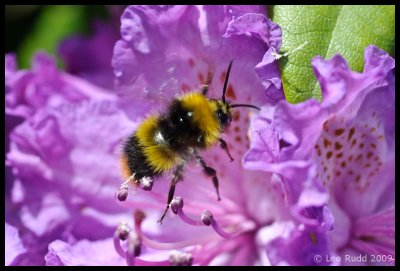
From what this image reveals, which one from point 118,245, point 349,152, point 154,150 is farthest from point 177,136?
point 349,152

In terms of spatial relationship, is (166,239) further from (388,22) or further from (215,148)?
(388,22)

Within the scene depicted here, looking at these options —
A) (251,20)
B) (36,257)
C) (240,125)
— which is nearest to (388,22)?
(251,20)

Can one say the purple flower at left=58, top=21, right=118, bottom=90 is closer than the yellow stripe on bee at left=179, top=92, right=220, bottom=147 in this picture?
No

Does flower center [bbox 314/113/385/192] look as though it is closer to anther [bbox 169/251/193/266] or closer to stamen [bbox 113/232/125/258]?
anther [bbox 169/251/193/266]

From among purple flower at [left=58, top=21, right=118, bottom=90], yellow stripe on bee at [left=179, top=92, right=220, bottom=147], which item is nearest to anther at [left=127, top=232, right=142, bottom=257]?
yellow stripe on bee at [left=179, top=92, right=220, bottom=147]

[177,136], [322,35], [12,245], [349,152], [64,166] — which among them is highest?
[322,35]

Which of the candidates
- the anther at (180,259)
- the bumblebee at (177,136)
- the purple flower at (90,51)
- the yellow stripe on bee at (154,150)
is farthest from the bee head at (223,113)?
the purple flower at (90,51)

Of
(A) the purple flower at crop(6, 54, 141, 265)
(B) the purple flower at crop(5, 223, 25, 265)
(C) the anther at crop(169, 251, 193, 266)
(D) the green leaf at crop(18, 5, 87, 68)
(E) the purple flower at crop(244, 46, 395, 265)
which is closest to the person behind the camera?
(E) the purple flower at crop(244, 46, 395, 265)

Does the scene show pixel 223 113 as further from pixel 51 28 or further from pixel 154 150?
pixel 51 28
